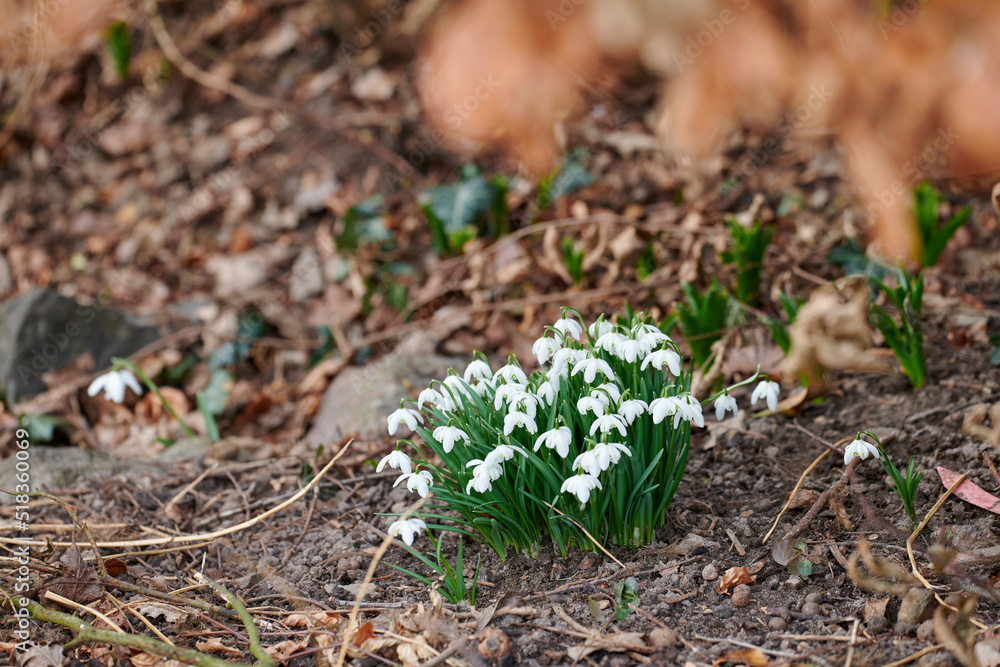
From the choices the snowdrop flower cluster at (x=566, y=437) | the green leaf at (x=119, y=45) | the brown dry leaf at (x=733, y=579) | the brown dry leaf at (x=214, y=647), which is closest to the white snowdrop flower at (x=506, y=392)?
the snowdrop flower cluster at (x=566, y=437)

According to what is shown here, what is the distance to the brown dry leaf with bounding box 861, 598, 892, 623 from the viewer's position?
58.0 inches

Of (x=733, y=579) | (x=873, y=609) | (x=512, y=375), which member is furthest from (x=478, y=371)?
(x=873, y=609)

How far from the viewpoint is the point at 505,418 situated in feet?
4.87

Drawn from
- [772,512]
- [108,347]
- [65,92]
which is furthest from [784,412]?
[65,92]

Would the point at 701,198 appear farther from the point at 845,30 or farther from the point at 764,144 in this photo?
the point at 845,30

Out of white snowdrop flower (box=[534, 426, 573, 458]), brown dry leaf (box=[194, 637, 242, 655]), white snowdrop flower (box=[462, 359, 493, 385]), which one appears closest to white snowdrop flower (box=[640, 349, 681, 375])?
white snowdrop flower (box=[534, 426, 573, 458])

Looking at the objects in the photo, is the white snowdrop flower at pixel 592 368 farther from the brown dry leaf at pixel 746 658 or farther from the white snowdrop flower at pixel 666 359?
the brown dry leaf at pixel 746 658

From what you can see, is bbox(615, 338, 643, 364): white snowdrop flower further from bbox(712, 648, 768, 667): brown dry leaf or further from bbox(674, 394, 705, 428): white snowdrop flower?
bbox(712, 648, 768, 667): brown dry leaf

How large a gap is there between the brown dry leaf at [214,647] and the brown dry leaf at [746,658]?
96cm

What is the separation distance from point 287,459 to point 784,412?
61.1 inches

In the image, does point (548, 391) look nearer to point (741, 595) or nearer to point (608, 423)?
point (608, 423)

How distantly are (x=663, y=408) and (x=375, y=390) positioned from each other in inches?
57.4

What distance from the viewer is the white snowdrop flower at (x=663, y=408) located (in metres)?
1.50

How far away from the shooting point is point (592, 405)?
148 cm
